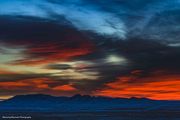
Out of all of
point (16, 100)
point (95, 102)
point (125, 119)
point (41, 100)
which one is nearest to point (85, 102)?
point (95, 102)

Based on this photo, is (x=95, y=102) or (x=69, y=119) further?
(x=95, y=102)

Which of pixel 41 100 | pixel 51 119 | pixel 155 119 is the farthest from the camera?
pixel 41 100

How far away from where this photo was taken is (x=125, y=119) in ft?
285

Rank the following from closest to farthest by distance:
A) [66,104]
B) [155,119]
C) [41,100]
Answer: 1. [155,119]
2. [66,104]
3. [41,100]

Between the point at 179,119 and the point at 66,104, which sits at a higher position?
the point at 66,104

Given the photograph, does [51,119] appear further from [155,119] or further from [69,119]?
[155,119]

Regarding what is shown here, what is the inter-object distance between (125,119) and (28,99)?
92.4 metres

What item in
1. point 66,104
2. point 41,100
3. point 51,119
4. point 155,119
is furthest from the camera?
point 41,100

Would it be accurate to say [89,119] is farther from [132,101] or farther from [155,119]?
[132,101]

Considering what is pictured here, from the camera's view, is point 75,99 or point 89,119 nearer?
point 89,119

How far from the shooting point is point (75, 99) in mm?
196250

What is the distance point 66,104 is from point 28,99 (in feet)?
44.7

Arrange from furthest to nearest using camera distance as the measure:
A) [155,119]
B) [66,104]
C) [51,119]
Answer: [66,104]
[155,119]
[51,119]

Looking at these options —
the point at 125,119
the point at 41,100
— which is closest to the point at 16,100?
the point at 41,100
